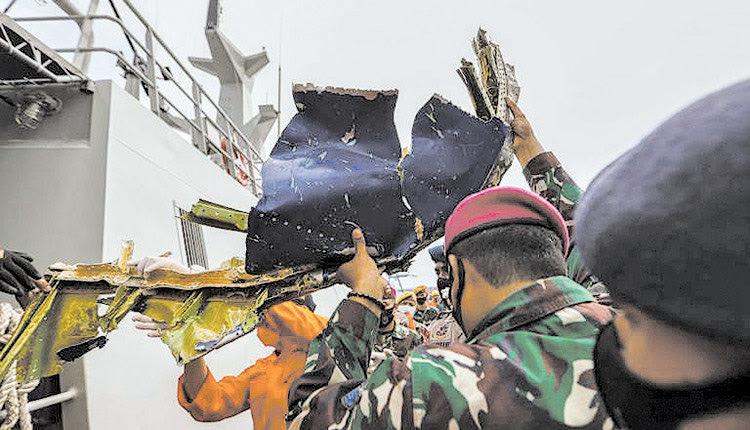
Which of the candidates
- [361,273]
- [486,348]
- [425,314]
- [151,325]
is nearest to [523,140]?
[361,273]

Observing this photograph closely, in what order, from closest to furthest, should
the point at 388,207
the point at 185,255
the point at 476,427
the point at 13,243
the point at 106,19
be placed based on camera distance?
the point at 476,427 → the point at 388,207 → the point at 13,243 → the point at 106,19 → the point at 185,255

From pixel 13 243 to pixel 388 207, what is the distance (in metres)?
2.53

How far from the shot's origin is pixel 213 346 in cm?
134

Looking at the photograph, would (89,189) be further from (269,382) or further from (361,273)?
(361,273)

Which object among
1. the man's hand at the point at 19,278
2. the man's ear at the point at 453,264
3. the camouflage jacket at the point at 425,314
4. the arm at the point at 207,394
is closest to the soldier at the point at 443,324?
the man's ear at the point at 453,264

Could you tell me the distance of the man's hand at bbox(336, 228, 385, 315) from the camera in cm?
124

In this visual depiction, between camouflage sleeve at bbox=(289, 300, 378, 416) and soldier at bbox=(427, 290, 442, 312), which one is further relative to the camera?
soldier at bbox=(427, 290, 442, 312)

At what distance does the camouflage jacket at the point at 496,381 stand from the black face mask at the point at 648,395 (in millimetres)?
418

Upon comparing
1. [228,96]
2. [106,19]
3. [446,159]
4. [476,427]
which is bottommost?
[476,427]

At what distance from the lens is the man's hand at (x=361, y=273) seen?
124cm

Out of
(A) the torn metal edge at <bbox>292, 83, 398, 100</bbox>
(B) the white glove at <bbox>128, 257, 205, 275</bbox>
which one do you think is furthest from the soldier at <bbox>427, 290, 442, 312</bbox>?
(A) the torn metal edge at <bbox>292, 83, 398, 100</bbox>

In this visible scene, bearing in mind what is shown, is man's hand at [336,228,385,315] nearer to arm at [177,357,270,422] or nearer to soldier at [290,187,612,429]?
soldier at [290,187,612,429]

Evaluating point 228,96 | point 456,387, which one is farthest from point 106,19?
point 228,96

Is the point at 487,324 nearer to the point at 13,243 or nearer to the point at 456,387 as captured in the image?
the point at 456,387
